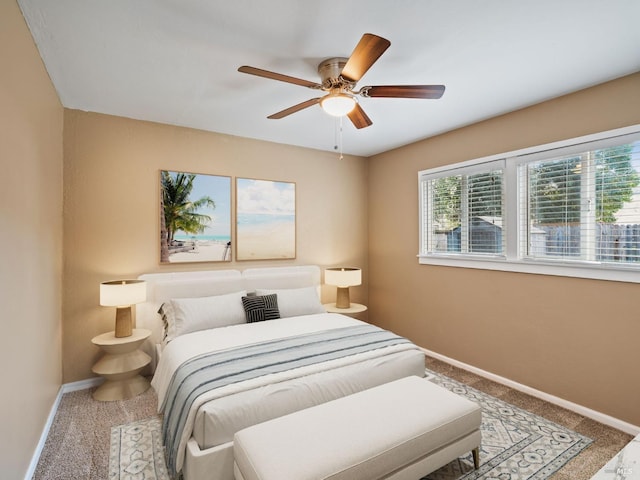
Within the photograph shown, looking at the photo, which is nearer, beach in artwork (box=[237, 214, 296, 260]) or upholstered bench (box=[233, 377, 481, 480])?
upholstered bench (box=[233, 377, 481, 480])

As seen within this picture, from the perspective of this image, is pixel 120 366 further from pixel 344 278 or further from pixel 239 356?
pixel 344 278

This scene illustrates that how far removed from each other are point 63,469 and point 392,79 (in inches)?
135

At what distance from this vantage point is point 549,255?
9.66ft

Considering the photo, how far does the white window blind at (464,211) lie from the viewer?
3339 millimetres

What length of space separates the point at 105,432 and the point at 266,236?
237cm

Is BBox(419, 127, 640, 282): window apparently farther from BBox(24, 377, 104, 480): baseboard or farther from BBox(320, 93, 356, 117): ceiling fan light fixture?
BBox(24, 377, 104, 480): baseboard

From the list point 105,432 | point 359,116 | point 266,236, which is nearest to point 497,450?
point 359,116

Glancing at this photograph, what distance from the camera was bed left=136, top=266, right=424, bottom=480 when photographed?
1.78 meters

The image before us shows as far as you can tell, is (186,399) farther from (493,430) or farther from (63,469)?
(493,430)

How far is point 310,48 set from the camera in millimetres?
2078

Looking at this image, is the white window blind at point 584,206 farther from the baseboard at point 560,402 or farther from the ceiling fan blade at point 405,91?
the ceiling fan blade at point 405,91

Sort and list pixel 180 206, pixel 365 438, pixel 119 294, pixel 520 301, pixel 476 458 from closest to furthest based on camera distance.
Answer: pixel 365 438 → pixel 476 458 → pixel 119 294 → pixel 520 301 → pixel 180 206

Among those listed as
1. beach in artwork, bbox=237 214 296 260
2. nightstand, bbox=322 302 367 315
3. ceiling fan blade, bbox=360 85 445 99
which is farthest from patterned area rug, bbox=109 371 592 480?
ceiling fan blade, bbox=360 85 445 99

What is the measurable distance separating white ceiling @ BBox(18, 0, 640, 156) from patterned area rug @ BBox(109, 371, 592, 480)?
104 inches
